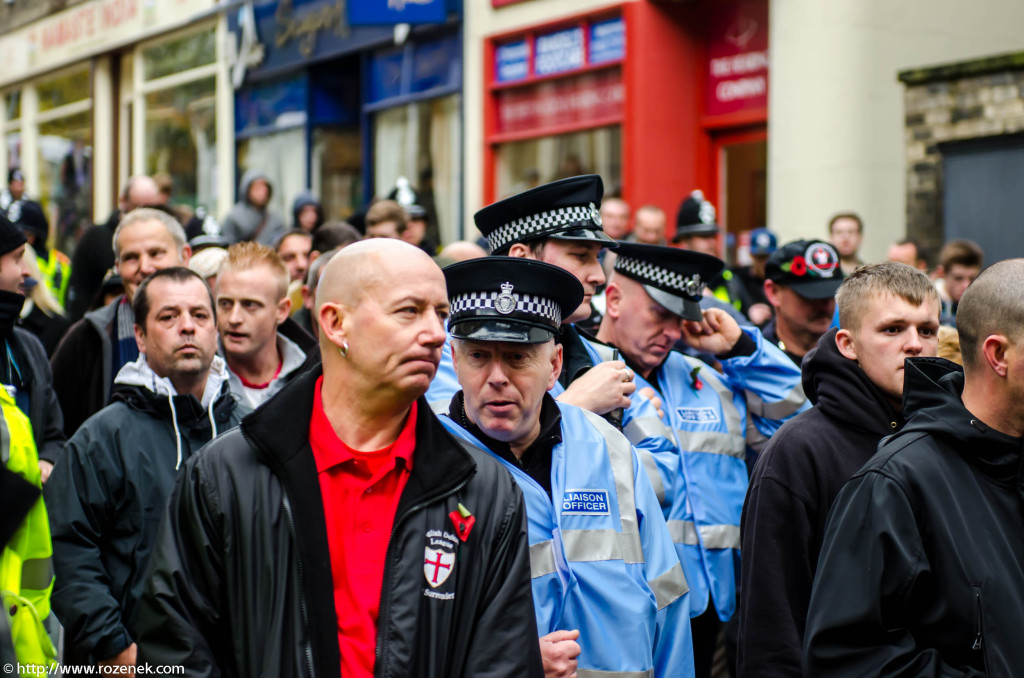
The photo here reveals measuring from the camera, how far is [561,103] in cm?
1581

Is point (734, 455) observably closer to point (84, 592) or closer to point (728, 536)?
point (728, 536)

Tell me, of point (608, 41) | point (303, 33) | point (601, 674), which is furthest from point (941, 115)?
point (303, 33)

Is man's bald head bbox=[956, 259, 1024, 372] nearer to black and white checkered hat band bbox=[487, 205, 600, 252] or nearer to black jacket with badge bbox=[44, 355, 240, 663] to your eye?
black and white checkered hat band bbox=[487, 205, 600, 252]

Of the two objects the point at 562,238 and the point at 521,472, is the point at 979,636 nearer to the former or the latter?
the point at 521,472

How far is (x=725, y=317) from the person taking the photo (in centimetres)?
566

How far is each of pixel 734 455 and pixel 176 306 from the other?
2.38 metres

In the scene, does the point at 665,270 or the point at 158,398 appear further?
the point at 665,270

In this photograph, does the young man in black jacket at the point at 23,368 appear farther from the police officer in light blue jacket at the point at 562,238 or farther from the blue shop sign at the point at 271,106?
the blue shop sign at the point at 271,106

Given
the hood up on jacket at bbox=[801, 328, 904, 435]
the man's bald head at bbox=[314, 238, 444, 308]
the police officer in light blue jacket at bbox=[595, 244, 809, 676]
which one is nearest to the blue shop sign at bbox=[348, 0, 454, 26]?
the police officer in light blue jacket at bbox=[595, 244, 809, 676]

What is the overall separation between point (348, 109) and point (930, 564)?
17594 mm

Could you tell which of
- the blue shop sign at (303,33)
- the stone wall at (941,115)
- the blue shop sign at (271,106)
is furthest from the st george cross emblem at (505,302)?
the blue shop sign at (271,106)

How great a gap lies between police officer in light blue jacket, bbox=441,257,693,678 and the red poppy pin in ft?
2.05

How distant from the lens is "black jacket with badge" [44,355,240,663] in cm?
455

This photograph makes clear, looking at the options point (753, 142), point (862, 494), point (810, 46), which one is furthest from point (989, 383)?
point (753, 142)
